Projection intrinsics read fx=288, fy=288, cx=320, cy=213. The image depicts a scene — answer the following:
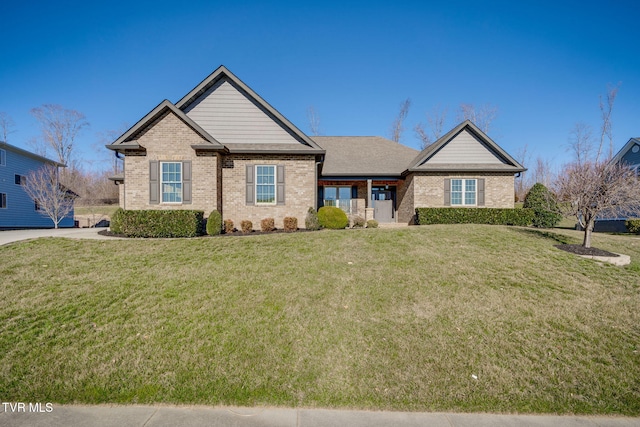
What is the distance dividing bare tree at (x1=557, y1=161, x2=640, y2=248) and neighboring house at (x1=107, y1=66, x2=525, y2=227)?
292 inches

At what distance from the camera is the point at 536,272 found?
26.0 feet

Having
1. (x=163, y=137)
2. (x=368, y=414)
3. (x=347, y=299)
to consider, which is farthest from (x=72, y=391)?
(x=163, y=137)

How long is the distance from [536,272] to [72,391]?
33.3 ft

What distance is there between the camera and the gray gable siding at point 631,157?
21.6m

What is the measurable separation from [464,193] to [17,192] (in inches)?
1317

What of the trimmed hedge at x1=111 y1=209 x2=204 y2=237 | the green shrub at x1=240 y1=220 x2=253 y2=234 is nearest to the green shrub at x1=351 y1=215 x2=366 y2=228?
the green shrub at x1=240 y1=220 x2=253 y2=234

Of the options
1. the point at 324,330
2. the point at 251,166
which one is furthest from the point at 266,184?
the point at 324,330

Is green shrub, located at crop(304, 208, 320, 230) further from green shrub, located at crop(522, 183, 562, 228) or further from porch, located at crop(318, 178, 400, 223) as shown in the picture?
green shrub, located at crop(522, 183, 562, 228)

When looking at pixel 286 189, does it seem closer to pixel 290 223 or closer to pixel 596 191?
pixel 290 223

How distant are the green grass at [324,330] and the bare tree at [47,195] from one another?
62.1 feet

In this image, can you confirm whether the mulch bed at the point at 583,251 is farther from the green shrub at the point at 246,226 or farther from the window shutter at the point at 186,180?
the window shutter at the point at 186,180

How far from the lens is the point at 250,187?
48.1 feet

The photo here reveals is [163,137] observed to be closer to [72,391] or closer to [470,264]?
[72,391]

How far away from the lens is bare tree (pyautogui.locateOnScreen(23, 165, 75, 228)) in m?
23.1
